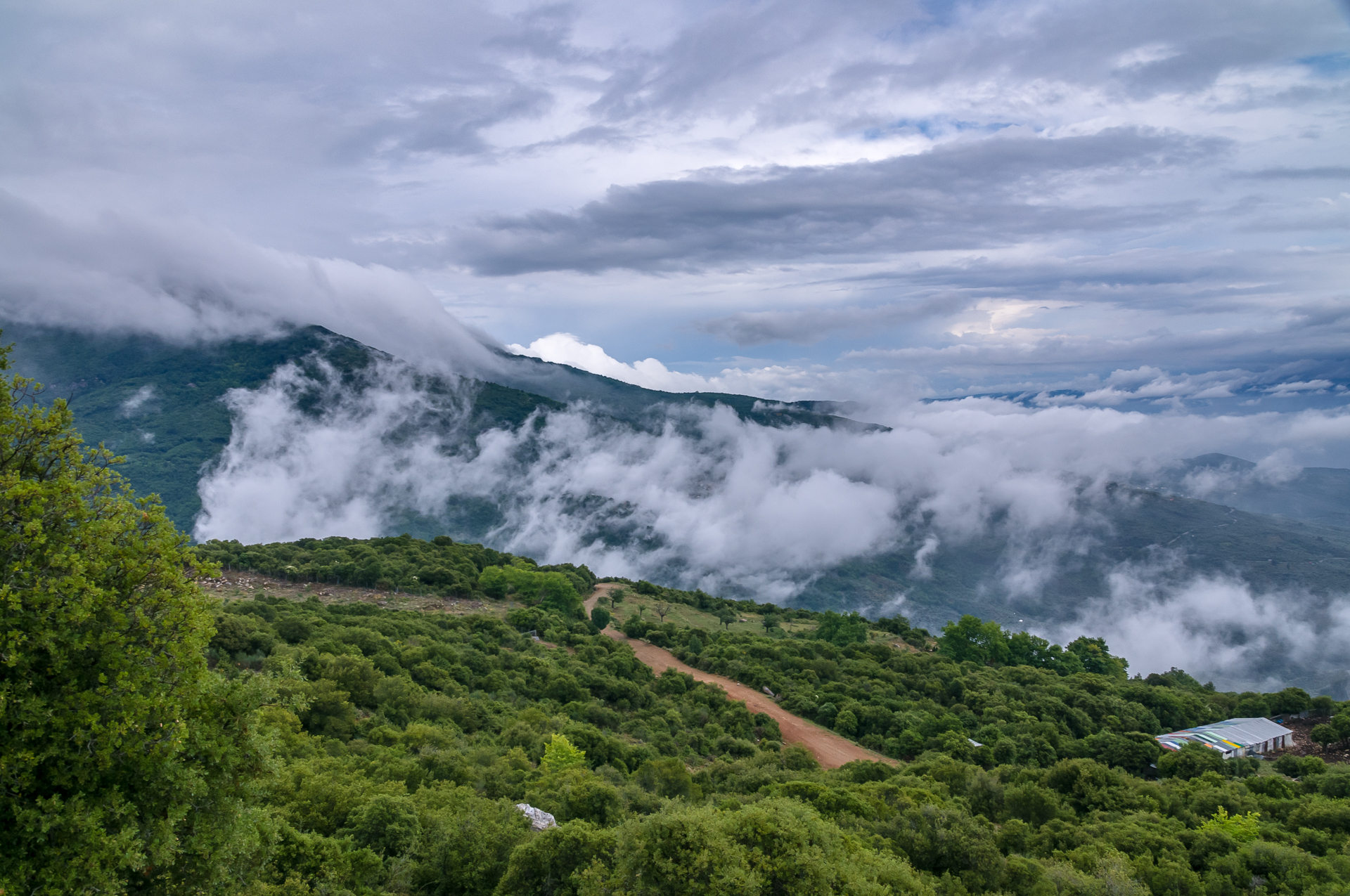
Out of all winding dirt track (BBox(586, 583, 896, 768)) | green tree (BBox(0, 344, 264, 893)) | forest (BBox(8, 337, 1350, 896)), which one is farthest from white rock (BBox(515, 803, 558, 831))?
winding dirt track (BBox(586, 583, 896, 768))

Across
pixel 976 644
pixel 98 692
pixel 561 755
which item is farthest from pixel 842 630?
pixel 98 692

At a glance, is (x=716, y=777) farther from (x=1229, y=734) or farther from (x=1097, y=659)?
(x=1097, y=659)

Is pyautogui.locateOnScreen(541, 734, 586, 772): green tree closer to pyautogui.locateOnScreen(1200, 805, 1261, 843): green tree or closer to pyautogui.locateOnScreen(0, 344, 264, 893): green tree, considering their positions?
pyautogui.locateOnScreen(0, 344, 264, 893): green tree

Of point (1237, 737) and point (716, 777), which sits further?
point (1237, 737)

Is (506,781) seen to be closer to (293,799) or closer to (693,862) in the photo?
(293,799)

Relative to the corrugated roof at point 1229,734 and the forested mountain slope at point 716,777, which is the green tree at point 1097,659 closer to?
the forested mountain slope at point 716,777

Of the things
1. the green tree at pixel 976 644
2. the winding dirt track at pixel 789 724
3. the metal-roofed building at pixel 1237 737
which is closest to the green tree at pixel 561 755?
the winding dirt track at pixel 789 724
